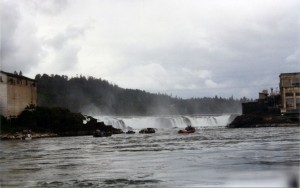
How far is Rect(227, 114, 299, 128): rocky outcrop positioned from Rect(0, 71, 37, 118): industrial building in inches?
1845

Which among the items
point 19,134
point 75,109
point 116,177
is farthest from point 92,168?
point 75,109

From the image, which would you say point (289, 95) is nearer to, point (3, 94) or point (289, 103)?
point (289, 103)

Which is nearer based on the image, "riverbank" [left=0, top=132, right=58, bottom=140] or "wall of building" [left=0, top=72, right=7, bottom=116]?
"riverbank" [left=0, top=132, right=58, bottom=140]

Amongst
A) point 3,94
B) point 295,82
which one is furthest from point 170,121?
point 3,94

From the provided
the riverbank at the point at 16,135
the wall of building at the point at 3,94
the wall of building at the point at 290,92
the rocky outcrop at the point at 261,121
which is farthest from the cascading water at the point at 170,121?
the wall of building at the point at 3,94

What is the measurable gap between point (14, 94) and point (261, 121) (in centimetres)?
5460

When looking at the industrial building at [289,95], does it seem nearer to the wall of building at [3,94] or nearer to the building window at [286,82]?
the building window at [286,82]

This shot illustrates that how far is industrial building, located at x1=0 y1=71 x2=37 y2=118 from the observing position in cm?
8256

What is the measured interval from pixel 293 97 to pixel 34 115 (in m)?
56.4

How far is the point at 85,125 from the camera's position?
94.1m

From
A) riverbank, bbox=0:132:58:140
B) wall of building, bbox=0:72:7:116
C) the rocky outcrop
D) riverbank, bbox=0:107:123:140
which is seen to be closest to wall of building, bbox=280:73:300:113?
the rocky outcrop

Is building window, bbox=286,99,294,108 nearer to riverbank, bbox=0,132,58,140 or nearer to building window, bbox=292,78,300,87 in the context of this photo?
building window, bbox=292,78,300,87

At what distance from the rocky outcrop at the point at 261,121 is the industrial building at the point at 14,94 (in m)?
46.9

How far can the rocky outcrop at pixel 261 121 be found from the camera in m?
101
